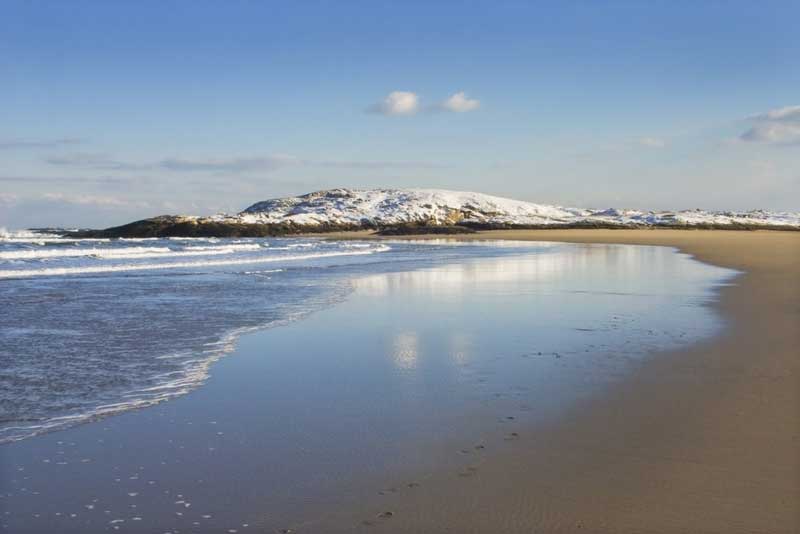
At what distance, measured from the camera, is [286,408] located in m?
5.87

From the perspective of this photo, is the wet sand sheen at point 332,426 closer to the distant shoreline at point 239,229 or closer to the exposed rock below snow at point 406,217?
the distant shoreline at point 239,229

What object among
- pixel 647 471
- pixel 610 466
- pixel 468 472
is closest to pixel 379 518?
pixel 468 472

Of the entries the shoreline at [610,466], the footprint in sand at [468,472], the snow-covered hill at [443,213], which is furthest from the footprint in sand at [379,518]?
the snow-covered hill at [443,213]

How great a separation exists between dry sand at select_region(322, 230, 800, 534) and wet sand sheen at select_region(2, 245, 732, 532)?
0.18 m

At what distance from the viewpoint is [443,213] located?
118938 mm

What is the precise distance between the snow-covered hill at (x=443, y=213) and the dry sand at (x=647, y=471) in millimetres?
90652

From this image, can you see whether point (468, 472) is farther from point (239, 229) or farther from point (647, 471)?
point (239, 229)

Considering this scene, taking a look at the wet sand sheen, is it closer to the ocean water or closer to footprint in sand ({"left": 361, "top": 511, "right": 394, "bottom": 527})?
footprint in sand ({"left": 361, "top": 511, "right": 394, "bottom": 527})

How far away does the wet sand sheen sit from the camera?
3.84m

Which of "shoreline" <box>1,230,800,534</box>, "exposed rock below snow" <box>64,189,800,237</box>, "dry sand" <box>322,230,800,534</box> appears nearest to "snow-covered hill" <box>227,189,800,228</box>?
"exposed rock below snow" <box>64,189,800,237</box>

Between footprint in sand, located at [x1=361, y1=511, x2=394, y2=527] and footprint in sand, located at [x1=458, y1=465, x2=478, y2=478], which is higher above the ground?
footprint in sand, located at [x1=458, y1=465, x2=478, y2=478]

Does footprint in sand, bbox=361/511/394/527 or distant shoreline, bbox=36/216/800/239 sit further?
distant shoreline, bbox=36/216/800/239

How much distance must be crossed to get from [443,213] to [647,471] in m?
115

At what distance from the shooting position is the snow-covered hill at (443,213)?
353 ft
